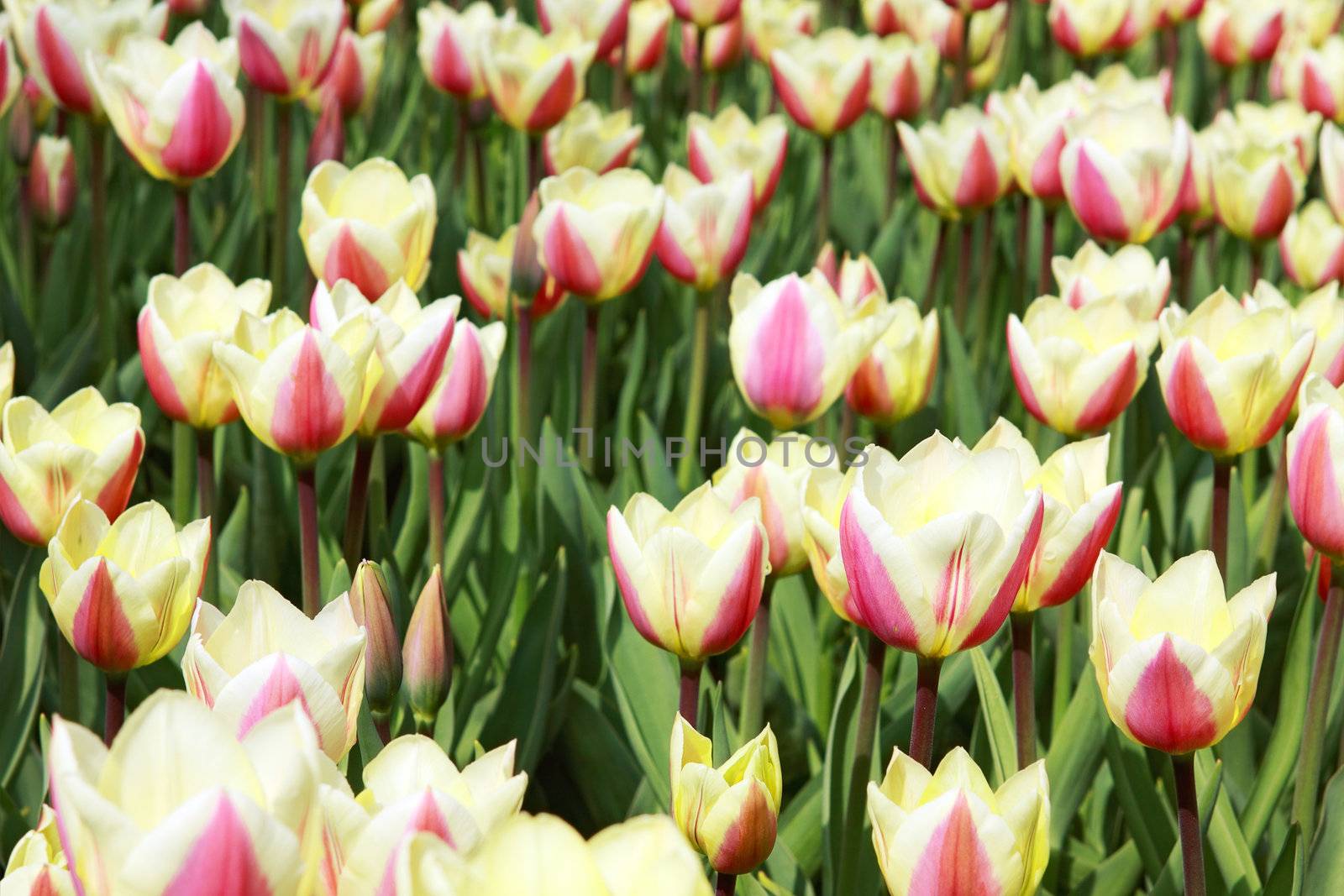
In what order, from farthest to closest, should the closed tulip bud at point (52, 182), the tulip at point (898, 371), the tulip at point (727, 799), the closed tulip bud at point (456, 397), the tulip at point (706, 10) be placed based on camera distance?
1. the tulip at point (706, 10)
2. the closed tulip bud at point (52, 182)
3. the tulip at point (898, 371)
4. the closed tulip bud at point (456, 397)
5. the tulip at point (727, 799)

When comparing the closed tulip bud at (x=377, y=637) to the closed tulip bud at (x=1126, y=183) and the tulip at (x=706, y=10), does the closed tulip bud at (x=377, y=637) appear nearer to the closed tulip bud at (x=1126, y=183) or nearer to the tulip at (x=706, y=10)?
the closed tulip bud at (x=1126, y=183)

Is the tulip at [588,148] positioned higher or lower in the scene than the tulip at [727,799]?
higher

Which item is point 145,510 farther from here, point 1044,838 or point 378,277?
point 1044,838

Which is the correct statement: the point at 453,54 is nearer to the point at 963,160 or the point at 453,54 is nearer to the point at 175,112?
the point at 175,112

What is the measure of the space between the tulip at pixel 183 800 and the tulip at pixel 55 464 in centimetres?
66

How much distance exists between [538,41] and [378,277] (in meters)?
0.93

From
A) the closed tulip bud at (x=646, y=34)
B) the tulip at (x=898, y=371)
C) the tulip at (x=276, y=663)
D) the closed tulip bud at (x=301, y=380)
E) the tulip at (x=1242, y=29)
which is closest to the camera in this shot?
the tulip at (x=276, y=663)

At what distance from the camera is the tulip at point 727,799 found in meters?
0.99

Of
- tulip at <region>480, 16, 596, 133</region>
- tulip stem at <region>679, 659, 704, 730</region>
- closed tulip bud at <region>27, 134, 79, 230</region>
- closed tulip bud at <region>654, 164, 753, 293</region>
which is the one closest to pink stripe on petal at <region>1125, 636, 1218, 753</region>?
tulip stem at <region>679, 659, 704, 730</region>

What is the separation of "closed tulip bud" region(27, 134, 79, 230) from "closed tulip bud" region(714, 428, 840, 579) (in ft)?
5.07

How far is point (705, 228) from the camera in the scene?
1.99 m

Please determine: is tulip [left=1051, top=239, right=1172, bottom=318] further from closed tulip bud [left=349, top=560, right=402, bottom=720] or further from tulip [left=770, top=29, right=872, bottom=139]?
closed tulip bud [left=349, top=560, right=402, bottom=720]

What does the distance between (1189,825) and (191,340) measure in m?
0.99

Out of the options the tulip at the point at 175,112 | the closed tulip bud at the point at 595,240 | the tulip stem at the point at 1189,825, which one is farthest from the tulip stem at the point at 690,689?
the tulip at the point at 175,112
